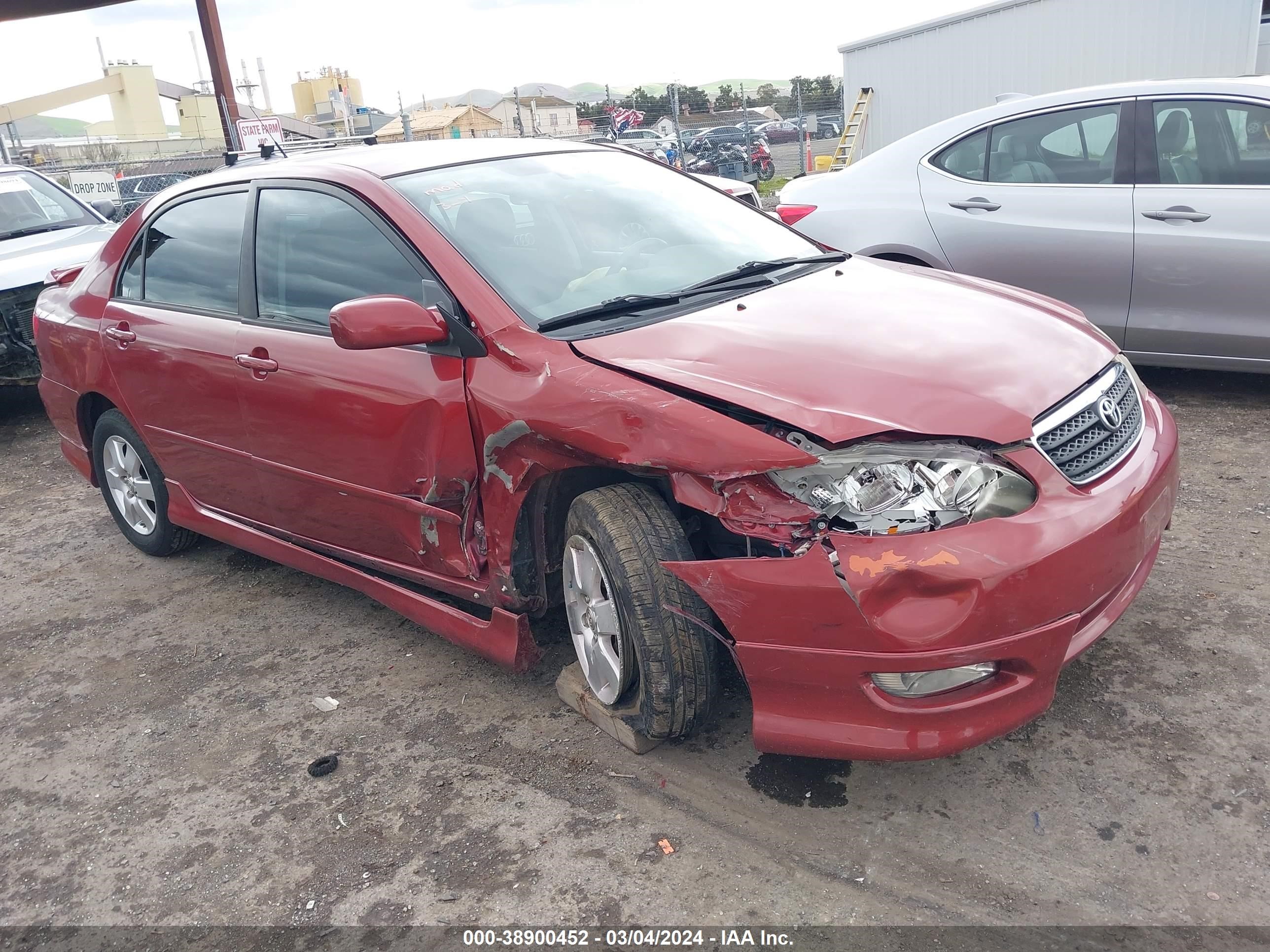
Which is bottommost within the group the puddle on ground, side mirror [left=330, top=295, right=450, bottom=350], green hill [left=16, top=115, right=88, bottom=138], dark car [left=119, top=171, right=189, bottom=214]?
the puddle on ground

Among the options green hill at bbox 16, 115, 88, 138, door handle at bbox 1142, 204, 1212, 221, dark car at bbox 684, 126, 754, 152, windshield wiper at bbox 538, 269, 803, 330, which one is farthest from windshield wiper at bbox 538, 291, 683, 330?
green hill at bbox 16, 115, 88, 138

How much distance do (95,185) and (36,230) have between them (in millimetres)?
11666

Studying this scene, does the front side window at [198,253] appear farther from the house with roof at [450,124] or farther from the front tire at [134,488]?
the house with roof at [450,124]

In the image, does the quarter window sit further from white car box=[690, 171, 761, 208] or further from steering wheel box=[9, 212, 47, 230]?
steering wheel box=[9, 212, 47, 230]

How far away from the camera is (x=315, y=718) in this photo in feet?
10.7

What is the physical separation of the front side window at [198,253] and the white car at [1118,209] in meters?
3.31

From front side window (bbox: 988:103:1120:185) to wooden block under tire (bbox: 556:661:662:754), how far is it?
374cm

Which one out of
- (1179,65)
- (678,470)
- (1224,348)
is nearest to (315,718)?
(678,470)

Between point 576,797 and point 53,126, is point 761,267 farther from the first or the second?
point 53,126

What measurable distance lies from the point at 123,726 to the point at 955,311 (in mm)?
2931

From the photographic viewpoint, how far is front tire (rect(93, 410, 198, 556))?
4.45m

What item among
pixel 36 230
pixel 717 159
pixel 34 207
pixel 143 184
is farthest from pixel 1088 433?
pixel 717 159

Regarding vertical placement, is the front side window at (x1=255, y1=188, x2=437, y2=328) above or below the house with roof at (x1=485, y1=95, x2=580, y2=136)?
below

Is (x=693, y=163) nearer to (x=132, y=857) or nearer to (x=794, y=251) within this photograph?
(x=794, y=251)
